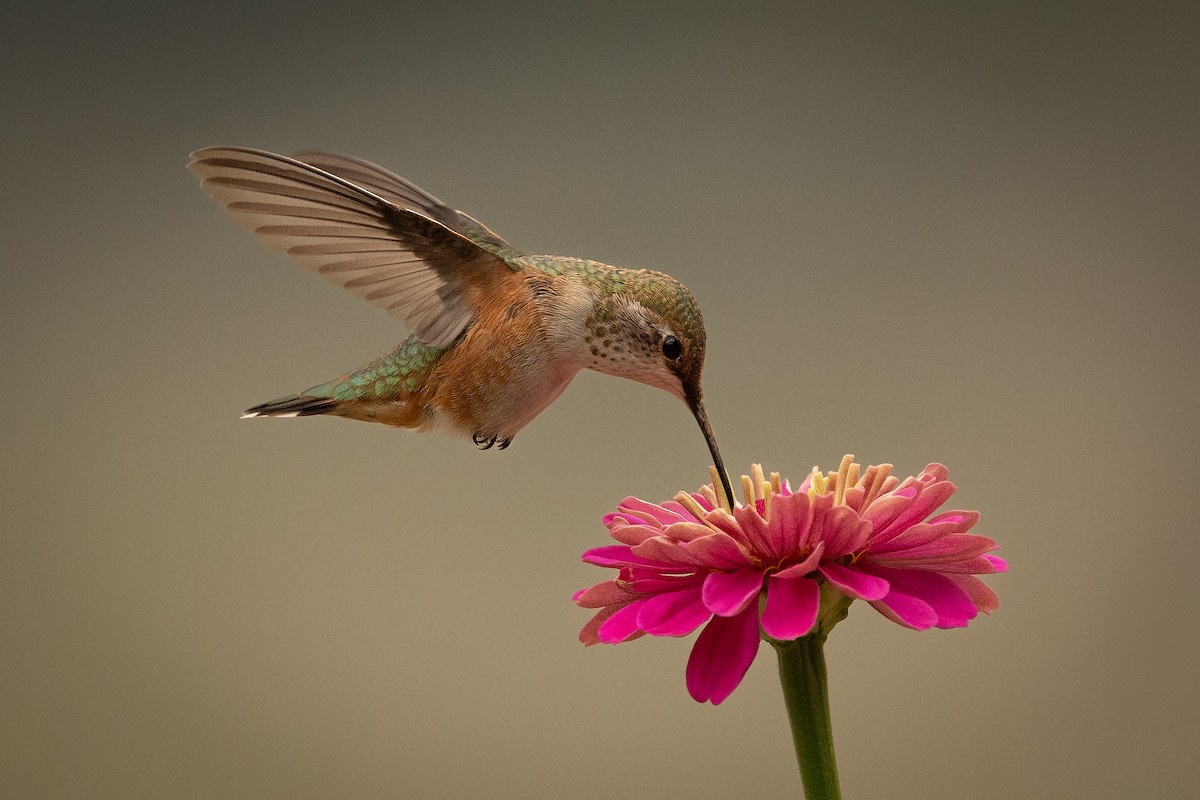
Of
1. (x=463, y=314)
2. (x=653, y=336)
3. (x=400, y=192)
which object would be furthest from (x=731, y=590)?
(x=400, y=192)

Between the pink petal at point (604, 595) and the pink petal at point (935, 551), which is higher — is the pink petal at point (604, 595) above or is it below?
below

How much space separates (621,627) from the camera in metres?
0.43

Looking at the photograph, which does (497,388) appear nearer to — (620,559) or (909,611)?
(620,559)

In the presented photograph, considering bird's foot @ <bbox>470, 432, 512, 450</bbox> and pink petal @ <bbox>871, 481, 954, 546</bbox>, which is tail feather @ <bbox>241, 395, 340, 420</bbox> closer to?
bird's foot @ <bbox>470, 432, 512, 450</bbox>

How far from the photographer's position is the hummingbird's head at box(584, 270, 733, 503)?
59 cm

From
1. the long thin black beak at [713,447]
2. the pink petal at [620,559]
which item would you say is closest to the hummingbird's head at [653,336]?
the long thin black beak at [713,447]

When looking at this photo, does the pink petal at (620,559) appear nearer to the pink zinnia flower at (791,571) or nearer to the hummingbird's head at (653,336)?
the pink zinnia flower at (791,571)

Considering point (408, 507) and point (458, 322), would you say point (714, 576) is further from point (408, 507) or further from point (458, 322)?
point (408, 507)

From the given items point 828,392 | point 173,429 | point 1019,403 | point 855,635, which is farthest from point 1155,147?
point 173,429

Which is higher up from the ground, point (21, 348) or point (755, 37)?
point (755, 37)

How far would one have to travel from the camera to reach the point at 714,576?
42cm

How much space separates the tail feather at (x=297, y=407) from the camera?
2.14ft

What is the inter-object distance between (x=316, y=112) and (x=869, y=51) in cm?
81

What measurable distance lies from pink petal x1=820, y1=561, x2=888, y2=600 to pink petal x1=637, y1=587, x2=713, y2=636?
6cm
